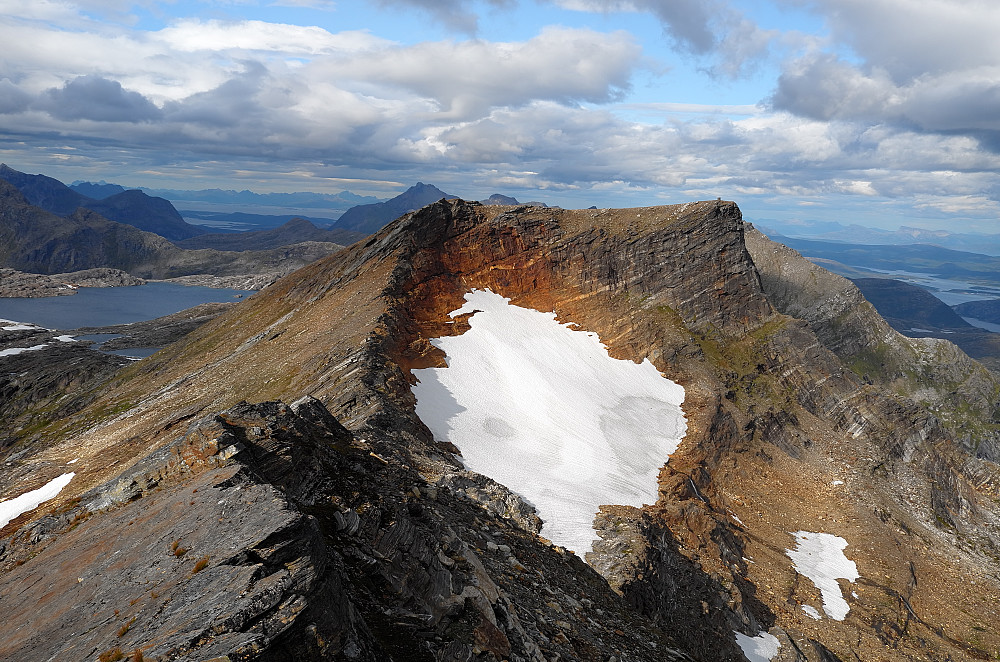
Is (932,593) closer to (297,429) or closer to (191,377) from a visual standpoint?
(297,429)

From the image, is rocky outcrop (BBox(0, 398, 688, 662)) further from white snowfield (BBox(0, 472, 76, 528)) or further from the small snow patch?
the small snow patch

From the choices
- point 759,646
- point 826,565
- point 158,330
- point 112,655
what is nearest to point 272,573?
point 112,655

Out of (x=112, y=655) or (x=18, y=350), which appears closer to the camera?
(x=112, y=655)

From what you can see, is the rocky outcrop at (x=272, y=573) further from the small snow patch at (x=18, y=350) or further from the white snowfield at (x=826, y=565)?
the small snow patch at (x=18, y=350)

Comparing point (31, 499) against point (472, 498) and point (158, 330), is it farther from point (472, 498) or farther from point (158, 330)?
point (158, 330)

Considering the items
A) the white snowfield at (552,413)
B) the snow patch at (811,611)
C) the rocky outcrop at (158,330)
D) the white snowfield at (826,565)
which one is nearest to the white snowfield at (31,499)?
the white snowfield at (552,413)

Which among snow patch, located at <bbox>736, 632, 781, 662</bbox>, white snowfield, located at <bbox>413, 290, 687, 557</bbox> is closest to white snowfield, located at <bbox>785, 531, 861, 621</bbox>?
snow patch, located at <bbox>736, 632, 781, 662</bbox>

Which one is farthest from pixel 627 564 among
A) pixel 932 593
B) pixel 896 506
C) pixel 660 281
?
pixel 660 281
